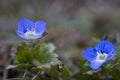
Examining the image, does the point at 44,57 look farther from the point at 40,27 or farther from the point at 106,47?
the point at 106,47

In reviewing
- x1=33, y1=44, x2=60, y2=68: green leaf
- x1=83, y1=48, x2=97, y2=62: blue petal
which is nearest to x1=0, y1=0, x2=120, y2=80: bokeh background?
x1=33, y1=44, x2=60, y2=68: green leaf

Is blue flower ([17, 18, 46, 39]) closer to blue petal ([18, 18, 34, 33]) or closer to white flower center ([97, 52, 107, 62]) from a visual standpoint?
blue petal ([18, 18, 34, 33])

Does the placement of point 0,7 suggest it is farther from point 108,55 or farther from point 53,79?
point 108,55

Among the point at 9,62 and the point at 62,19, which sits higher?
the point at 62,19

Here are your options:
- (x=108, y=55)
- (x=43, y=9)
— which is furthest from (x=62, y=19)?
(x=108, y=55)

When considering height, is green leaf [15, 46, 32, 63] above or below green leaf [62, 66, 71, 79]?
above

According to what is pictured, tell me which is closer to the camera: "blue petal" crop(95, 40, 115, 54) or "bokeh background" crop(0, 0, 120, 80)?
"blue petal" crop(95, 40, 115, 54)
